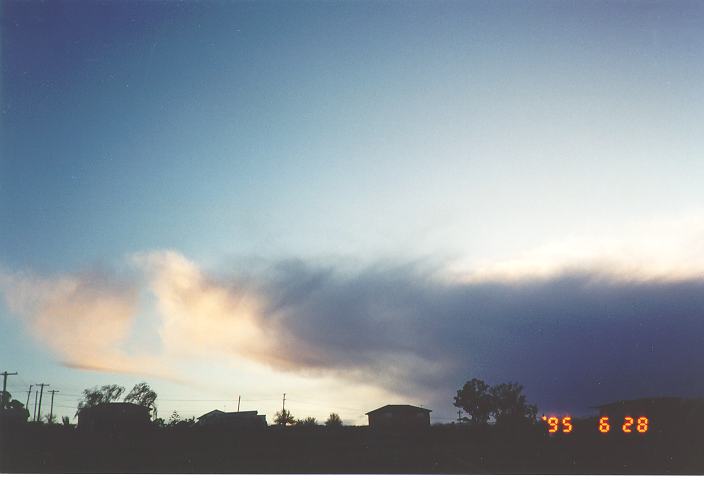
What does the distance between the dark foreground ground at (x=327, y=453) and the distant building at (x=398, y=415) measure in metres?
52.4

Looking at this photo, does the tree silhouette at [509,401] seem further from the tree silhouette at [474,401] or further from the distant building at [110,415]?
the distant building at [110,415]

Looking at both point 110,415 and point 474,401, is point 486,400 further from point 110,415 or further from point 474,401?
point 110,415

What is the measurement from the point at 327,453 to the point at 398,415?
55.8m

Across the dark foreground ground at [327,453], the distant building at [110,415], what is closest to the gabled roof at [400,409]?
the distant building at [110,415]

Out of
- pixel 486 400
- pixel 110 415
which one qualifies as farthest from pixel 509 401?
pixel 110 415

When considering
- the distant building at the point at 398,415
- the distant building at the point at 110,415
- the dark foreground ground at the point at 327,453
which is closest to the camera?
the dark foreground ground at the point at 327,453

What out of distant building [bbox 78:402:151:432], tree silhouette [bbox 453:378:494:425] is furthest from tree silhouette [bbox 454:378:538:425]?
distant building [bbox 78:402:151:432]

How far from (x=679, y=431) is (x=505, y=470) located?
27.1ft

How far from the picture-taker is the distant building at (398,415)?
83.2 metres

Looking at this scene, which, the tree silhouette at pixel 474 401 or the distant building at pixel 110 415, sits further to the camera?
the tree silhouette at pixel 474 401

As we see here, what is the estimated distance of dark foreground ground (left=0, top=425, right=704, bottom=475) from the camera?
2689 cm

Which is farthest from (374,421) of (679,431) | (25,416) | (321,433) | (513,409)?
(679,431)

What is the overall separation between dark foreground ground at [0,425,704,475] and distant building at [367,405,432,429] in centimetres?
5237

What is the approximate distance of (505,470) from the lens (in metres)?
27.5
